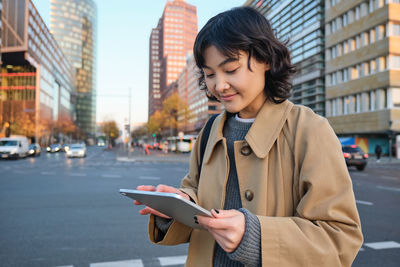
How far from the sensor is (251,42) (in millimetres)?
1220

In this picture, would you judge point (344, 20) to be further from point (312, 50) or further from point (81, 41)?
point (81, 41)

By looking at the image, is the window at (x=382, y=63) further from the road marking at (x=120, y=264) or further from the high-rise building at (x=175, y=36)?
the high-rise building at (x=175, y=36)

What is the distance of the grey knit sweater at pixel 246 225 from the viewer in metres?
0.97

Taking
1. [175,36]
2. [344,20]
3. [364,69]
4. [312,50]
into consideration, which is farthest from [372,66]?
[175,36]

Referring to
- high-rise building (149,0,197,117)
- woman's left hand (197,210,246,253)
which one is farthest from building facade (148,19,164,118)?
woman's left hand (197,210,246,253)

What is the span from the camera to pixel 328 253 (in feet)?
3.25

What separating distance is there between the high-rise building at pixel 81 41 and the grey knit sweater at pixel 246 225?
426 ft

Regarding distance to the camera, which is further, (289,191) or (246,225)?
(289,191)

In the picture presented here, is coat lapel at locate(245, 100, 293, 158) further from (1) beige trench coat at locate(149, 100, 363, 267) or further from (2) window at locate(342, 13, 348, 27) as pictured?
(2) window at locate(342, 13, 348, 27)

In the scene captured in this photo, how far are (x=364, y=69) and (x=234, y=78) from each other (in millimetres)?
37925

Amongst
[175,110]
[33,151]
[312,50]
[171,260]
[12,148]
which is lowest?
[33,151]

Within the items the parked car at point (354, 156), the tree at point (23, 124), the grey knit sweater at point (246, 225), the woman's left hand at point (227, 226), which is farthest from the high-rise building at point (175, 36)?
the woman's left hand at point (227, 226)

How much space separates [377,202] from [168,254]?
226 inches

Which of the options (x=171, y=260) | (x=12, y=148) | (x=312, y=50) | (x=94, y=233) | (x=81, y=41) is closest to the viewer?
(x=171, y=260)
